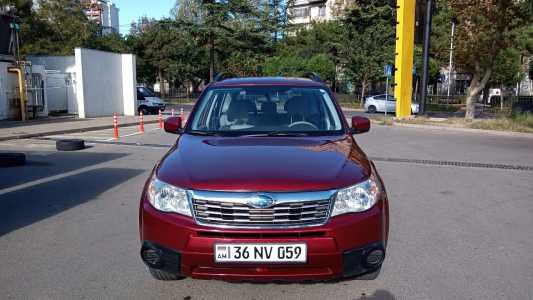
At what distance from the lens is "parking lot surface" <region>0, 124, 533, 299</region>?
12.0ft

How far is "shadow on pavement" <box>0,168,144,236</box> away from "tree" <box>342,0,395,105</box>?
35969mm

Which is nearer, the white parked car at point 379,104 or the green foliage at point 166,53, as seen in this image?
the white parked car at point 379,104

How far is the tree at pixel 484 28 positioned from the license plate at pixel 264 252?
67.1 feet

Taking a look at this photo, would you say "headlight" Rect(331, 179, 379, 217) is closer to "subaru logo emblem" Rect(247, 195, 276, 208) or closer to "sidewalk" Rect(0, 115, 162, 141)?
"subaru logo emblem" Rect(247, 195, 276, 208)

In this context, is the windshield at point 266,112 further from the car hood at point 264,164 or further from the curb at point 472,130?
the curb at point 472,130

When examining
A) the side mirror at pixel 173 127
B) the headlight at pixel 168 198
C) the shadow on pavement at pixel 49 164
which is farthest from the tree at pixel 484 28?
the headlight at pixel 168 198

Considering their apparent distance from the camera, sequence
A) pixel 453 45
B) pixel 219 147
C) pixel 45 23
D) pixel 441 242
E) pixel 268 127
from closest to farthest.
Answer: pixel 219 147 < pixel 268 127 < pixel 441 242 < pixel 453 45 < pixel 45 23

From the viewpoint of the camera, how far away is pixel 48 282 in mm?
3777

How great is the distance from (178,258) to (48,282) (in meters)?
1.46

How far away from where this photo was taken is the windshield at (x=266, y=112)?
172 inches

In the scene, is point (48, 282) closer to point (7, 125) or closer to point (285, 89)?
point (285, 89)

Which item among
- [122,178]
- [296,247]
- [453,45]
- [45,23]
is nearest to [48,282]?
[296,247]

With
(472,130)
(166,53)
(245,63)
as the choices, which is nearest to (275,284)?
(472,130)

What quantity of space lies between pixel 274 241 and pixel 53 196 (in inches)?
195
